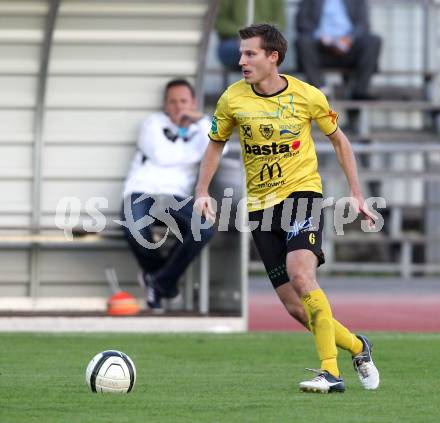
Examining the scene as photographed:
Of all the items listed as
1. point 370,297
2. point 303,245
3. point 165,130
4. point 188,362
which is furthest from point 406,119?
point 303,245

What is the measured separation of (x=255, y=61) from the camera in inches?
305

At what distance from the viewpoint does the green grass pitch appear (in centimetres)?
651

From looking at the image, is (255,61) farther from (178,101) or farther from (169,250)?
(169,250)

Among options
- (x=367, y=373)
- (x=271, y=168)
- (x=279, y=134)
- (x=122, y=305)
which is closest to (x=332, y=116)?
(x=279, y=134)

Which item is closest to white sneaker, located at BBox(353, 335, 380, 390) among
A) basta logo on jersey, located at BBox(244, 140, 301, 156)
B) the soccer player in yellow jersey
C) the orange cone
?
the soccer player in yellow jersey

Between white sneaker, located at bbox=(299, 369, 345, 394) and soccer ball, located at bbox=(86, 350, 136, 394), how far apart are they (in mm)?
923

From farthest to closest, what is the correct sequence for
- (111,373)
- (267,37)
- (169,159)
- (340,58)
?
(340,58), (169,159), (267,37), (111,373)

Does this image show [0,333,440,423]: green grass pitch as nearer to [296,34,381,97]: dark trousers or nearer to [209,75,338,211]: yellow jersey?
[209,75,338,211]: yellow jersey

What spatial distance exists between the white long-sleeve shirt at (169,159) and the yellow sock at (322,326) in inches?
191

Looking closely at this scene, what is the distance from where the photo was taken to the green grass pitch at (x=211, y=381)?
6508 mm

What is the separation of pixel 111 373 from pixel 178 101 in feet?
18.0

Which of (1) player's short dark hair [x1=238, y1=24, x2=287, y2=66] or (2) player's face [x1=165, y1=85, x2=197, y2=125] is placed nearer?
(1) player's short dark hair [x1=238, y1=24, x2=287, y2=66]

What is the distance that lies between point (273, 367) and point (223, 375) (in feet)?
2.15

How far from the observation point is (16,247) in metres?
13.0
